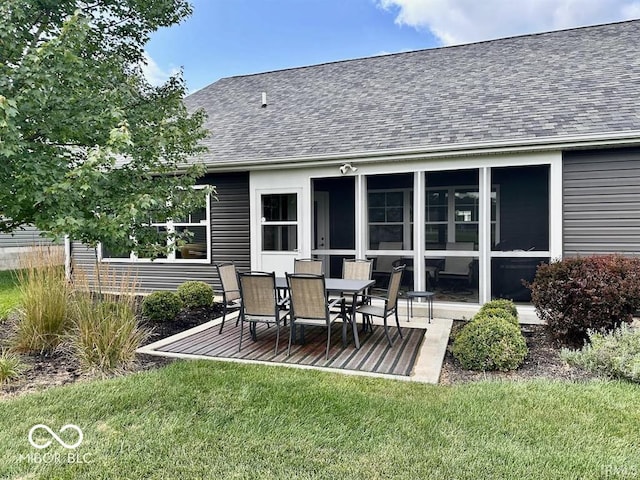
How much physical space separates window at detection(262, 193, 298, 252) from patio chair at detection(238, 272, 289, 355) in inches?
124

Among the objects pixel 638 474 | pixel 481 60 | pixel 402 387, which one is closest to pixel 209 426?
pixel 402 387

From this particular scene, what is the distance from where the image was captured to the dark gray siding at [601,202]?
605cm

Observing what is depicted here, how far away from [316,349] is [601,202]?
486 centimetres

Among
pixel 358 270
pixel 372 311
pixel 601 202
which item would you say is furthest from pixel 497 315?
pixel 601 202

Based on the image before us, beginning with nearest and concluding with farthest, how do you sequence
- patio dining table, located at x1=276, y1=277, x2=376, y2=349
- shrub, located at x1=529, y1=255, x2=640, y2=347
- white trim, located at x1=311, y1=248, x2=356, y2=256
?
shrub, located at x1=529, y1=255, x2=640, y2=347 → patio dining table, located at x1=276, y1=277, x2=376, y2=349 → white trim, located at x1=311, y1=248, x2=356, y2=256

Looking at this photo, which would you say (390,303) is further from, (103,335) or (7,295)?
(7,295)

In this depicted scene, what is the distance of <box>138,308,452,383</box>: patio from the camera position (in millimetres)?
4461

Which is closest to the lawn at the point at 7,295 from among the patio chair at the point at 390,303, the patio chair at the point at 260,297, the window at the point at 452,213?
the patio chair at the point at 260,297

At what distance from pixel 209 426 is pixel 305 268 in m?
4.04

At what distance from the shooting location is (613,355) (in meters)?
4.07

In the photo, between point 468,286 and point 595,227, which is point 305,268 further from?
point 595,227

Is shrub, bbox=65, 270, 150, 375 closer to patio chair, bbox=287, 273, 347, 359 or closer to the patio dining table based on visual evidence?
patio chair, bbox=287, 273, 347, 359

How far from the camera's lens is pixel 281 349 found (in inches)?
204
